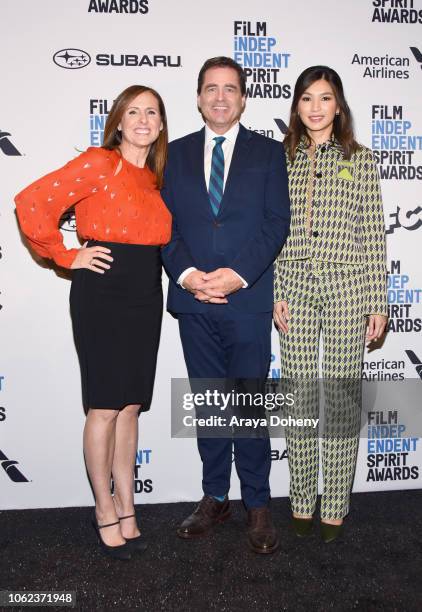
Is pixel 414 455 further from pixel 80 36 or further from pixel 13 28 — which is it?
pixel 13 28

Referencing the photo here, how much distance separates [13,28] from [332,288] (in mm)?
1940

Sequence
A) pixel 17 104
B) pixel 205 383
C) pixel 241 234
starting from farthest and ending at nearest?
pixel 17 104, pixel 205 383, pixel 241 234

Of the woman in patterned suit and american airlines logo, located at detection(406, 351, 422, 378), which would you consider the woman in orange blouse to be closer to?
the woman in patterned suit

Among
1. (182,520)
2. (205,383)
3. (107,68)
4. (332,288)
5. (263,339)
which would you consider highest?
(107,68)

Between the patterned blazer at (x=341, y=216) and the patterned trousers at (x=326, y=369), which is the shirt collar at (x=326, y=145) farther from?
the patterned trousers at (x=326, y=369)

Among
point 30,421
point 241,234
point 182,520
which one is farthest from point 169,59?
point 182,520

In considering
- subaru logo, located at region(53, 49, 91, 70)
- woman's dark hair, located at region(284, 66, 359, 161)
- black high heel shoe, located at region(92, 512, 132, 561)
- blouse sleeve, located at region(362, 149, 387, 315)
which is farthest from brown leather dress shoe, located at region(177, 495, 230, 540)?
subaru logo, located at region(53, 49, 91, 70)

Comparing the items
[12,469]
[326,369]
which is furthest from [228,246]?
[12,469]

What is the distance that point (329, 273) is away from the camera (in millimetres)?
2441

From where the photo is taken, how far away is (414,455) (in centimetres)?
317

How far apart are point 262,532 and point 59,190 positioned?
1.66 metres

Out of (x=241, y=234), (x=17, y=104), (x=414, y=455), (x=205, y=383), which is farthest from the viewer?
(x=414, y=455)

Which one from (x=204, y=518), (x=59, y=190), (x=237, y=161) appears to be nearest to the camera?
(x=59, y=190)

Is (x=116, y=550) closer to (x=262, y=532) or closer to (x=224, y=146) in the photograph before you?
(x=262, y=532)
